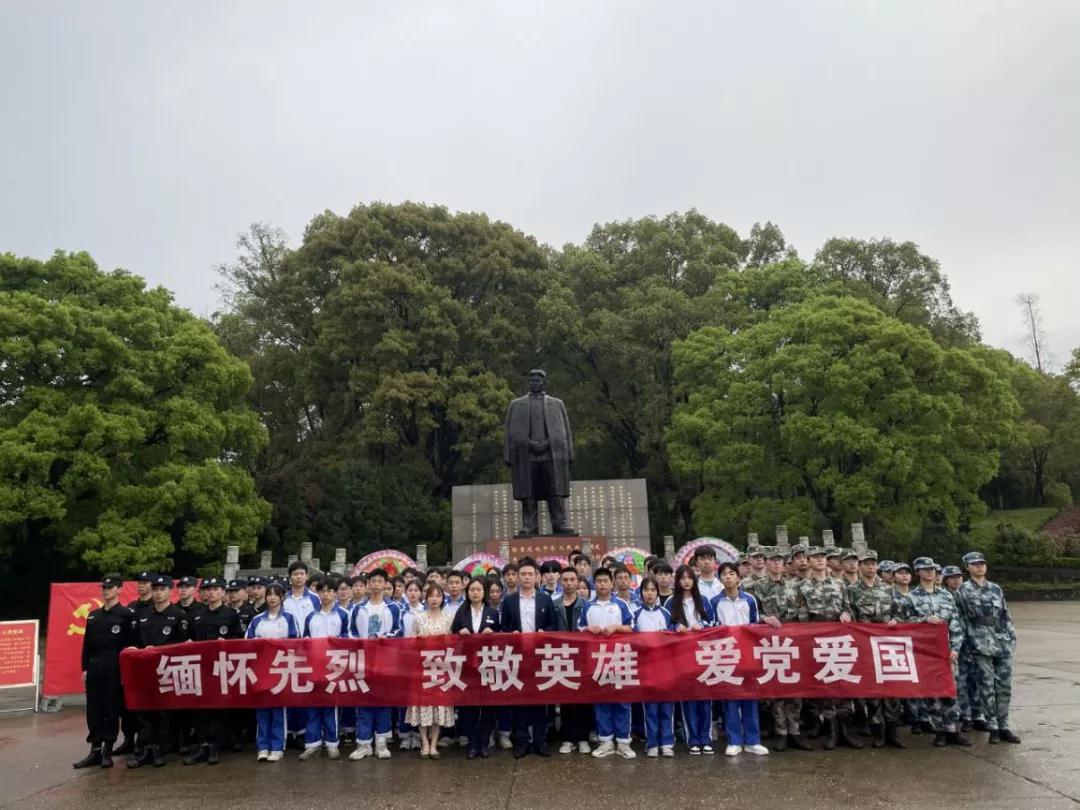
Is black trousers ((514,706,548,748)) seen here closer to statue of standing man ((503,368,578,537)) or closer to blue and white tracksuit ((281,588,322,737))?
blue and white tracksuit ((281,588,322,737))

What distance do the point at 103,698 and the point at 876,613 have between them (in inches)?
243

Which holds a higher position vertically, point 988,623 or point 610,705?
point 988,623

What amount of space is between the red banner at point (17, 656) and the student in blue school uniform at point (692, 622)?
800cm

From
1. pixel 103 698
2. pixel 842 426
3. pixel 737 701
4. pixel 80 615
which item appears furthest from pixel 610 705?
pixel 842 426

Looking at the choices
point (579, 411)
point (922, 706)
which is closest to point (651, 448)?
point (579, 411)

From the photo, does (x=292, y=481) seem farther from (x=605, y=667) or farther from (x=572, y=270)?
(x=605, y=667)

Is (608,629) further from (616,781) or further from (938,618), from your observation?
(938,618)

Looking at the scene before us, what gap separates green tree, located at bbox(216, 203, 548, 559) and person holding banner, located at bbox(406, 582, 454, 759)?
1751cm

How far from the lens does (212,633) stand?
21.1ft

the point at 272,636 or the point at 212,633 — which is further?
the point at 212,633

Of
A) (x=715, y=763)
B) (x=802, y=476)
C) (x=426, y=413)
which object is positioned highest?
(x=426, y=413)

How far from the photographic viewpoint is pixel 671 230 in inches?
1144

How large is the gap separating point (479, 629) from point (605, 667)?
102cm

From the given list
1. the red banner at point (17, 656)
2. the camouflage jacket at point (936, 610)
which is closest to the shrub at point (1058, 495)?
the camouflage jacket at point (936, 610)
